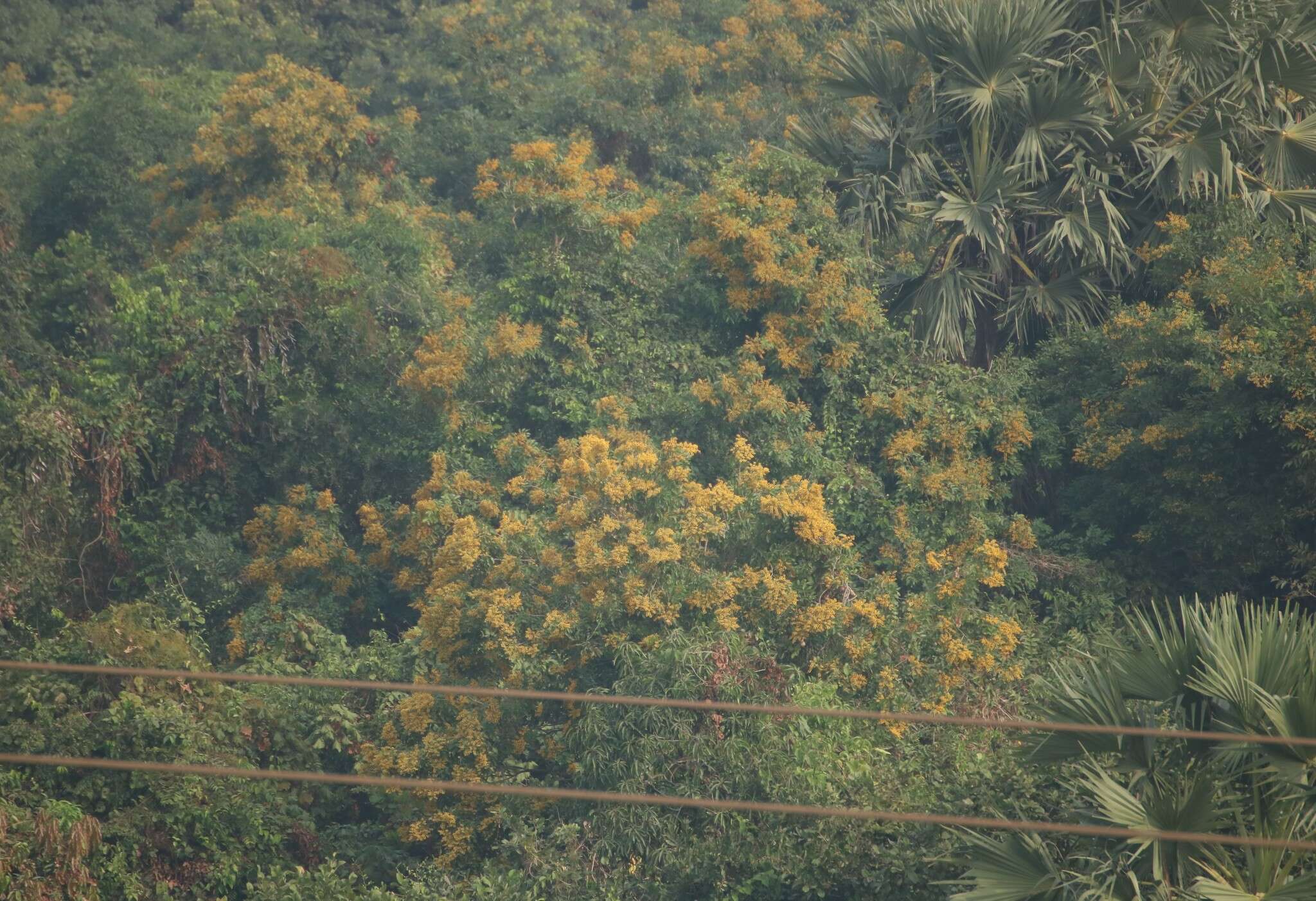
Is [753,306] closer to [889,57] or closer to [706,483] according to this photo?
[706,483]

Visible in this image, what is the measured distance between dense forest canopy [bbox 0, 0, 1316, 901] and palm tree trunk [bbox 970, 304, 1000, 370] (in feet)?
0.09

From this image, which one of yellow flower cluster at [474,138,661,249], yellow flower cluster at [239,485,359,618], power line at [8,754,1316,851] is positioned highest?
→ yellow flower cluster at [474,138,661,249]

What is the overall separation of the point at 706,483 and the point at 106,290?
30.6ft

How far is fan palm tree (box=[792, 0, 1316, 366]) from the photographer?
13477 mm

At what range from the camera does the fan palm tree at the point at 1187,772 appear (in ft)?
22.0

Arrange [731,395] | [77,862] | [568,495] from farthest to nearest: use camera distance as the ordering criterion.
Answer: [731,395], [568,495], [77,862]

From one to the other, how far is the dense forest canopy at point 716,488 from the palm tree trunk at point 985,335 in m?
0.03

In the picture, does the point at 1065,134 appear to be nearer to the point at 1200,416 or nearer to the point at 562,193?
the point at 1200,416

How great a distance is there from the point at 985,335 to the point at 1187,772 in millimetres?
8628

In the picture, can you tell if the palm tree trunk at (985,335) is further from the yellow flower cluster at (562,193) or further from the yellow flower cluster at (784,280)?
the yellow flower cluster at (562,193)

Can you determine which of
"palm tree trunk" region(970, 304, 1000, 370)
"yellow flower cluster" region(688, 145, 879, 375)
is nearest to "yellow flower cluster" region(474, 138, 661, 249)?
"yellow flower cluster" region(688, 145, 879, 375)

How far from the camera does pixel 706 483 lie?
1395cm

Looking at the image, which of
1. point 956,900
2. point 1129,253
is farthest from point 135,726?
point 1129,253

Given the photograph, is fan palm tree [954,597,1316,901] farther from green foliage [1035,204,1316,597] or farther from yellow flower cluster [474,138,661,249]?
yellow flower cluster [474,138,661,249]
